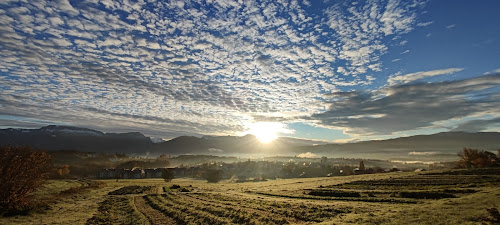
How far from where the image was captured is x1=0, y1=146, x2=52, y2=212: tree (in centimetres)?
3741

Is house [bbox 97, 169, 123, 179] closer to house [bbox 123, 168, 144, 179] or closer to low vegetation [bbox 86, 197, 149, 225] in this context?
house [bbox 123, 168, 144, 179]

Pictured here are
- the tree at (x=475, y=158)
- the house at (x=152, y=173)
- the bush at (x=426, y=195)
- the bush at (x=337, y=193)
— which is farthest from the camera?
the house at (x=152, y=173)

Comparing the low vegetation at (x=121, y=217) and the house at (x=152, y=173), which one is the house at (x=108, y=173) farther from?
the low vegetation at (x=121, y=217)

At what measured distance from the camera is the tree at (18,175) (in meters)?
37.4

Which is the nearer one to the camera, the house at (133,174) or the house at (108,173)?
the house at (108,173)

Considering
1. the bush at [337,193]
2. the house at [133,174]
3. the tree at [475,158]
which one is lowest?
the house at [133,174]

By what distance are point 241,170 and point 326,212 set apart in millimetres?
177120

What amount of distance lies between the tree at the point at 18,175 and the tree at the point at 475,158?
125163 mm

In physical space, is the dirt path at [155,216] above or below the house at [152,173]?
above

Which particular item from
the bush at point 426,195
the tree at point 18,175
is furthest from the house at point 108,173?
the bush at point 426,195

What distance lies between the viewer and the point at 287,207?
32.4 m

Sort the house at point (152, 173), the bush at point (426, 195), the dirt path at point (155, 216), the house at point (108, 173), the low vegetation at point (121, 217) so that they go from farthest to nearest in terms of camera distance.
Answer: the house at point (152, 173), the house at point (108, 173), the bush at point (426, 195), the low vegetation at point (121, 217), the dirt path at point (155, 216)

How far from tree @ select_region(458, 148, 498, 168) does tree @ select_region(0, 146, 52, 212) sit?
125m

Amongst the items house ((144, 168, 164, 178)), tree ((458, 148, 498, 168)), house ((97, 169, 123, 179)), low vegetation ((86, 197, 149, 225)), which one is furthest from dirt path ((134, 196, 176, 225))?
house ((144, 168, 164, 178))
